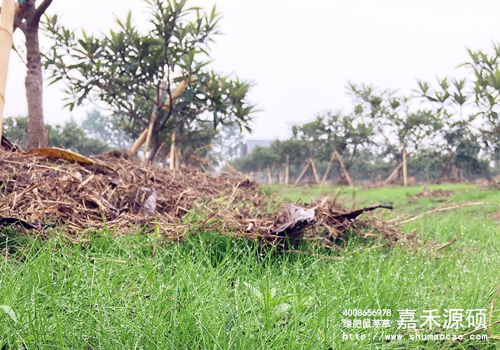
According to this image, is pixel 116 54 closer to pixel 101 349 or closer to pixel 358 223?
pixel 358 223

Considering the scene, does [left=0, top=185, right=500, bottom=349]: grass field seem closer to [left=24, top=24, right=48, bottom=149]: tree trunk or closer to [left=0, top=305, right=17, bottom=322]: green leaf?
[left=0, top=305, right=17, bottom=322]: green leaf

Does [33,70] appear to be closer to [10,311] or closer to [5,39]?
[5,39]

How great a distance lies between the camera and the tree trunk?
2.82 m

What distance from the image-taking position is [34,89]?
2.84 metres

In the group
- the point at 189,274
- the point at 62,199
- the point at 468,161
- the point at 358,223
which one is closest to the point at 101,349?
the point at 189,274

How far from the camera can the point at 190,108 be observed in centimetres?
436

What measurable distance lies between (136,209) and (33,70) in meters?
1.70

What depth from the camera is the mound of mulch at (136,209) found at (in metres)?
1.59

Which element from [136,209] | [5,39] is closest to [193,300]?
[136,209]

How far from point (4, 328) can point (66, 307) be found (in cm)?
14

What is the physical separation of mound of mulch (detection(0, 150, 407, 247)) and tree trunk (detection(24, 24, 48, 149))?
69cm

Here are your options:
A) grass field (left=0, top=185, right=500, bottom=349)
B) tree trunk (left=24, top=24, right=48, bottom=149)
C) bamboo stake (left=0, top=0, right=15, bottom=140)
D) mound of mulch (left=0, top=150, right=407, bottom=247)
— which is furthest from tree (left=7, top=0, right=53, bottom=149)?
grass field (left=0, top=185, right=500, bottom=349)

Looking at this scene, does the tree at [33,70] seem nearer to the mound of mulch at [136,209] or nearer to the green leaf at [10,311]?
the mound of mulch at [136,209]

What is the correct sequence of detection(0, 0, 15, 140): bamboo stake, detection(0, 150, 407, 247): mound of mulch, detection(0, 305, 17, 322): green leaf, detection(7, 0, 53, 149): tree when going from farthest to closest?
1. detection(7, 0, 53, 149): tree
2. detection(0, 0, 15, 140): bamboo stake
3. detection(0, 150, 407, 247): mound of mulch
4. detection(0, 305, 17, 322): green leaf
